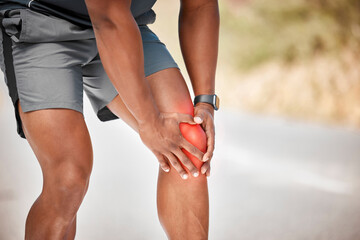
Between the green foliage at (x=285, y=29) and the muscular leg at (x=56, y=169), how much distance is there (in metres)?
6.06

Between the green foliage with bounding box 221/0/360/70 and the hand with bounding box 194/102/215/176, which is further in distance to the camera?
the green foliage with bounding box 221/0/360/70

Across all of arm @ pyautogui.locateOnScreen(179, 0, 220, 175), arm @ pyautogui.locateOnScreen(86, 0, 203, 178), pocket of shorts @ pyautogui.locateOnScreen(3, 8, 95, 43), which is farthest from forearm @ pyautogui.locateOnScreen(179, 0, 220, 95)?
pocket of shorts @ pyautogui.locateOnScreen(3, 8, 95, 43)

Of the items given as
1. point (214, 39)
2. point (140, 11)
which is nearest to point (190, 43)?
point (214, 39)

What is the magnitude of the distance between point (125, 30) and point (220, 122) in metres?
4.64

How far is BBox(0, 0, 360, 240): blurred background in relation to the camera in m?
2.50

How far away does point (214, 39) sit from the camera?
144 cm

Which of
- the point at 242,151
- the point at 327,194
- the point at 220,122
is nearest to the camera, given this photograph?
the point at 327,194

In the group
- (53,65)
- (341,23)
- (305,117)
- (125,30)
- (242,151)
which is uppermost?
(125,30)

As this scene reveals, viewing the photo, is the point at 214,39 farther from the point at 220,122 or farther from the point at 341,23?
the point at 341,23

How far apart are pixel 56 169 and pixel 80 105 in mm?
193

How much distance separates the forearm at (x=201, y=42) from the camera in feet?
4.65

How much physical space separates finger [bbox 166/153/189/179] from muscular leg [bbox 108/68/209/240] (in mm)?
29

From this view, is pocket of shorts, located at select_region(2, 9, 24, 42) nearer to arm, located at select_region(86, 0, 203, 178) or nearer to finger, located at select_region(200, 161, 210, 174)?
arm, located at select_region(86, 0, 203, 178)

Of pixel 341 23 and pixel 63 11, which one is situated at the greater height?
pixel 63 11
